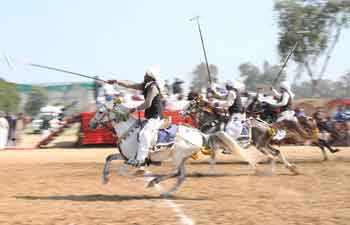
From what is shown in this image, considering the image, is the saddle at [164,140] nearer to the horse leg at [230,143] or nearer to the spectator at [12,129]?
the horse leg at [230,143]

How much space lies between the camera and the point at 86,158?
72.8 feet

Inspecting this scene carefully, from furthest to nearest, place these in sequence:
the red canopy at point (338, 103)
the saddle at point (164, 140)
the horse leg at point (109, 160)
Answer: the red canopy at point (338, 103) → the horse leg at point (109, 160) → the saddle at point (164, 140)

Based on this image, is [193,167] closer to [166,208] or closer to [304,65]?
[166,208]

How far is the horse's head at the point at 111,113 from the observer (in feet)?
39.5

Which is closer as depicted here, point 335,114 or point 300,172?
point 300,172

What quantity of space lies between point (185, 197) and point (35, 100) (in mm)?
28179

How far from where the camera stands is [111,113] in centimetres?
1216

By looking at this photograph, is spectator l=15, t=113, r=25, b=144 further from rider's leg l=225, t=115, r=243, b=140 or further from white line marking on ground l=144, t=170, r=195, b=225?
white line marking on ground l=144, t=170, r=195, b=225

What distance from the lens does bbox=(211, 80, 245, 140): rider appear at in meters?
16.0

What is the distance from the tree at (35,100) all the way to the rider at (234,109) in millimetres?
20092

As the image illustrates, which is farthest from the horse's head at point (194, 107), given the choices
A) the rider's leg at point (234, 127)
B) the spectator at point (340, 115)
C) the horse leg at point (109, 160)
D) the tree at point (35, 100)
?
the tree at point (35, 100)

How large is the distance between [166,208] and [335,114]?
20.8 metres

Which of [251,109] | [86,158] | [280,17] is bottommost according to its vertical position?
[86,158]

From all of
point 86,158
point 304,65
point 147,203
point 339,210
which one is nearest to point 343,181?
point 339,210
